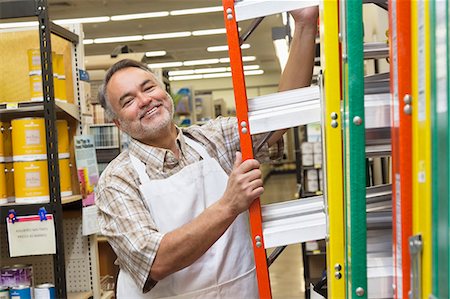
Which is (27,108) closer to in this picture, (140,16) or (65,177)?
(65,177)

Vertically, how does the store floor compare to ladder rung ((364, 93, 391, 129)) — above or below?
below

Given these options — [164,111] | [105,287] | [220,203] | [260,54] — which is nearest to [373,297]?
[220,203]

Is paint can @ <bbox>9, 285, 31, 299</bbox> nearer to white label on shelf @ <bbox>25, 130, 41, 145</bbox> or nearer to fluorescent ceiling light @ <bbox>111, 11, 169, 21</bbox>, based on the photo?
white label on shelf @ <bbox>25, 130, 41, 145</bbox>

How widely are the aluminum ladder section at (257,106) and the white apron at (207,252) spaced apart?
62 cm

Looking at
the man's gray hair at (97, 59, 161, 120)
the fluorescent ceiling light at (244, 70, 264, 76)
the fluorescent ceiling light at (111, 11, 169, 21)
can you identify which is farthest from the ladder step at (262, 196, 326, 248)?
the fluorescent ceiling light at (244, 70, 264, 76)

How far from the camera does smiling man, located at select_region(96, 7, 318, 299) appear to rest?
2.00 m

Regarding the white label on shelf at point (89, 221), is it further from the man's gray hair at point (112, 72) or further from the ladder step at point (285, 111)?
the ladder step at point (285, 111)

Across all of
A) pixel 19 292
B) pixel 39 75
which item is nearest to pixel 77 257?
pixel 19 292

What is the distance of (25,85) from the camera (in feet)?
10.9

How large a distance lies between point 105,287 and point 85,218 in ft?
4.05

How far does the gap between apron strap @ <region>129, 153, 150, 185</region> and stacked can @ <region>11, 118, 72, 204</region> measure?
0.93m

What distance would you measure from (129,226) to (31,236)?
3.82 ft

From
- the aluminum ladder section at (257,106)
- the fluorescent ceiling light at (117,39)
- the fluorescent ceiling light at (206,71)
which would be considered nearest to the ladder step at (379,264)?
the aluminum ladder section at (257,106)

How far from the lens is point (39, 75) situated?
10.2ft
